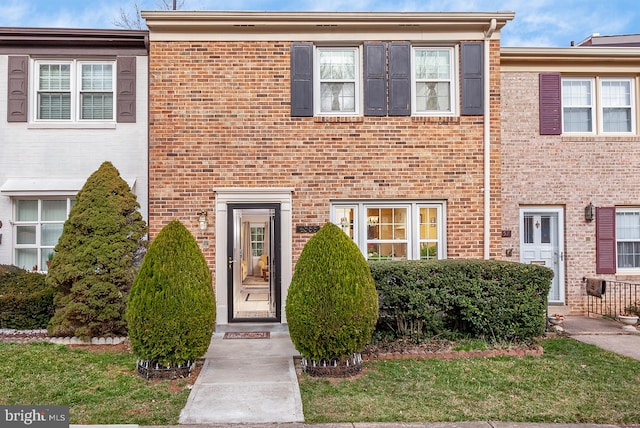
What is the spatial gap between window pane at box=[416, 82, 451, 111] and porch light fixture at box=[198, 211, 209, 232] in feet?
14.5

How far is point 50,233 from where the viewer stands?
30.3 feet

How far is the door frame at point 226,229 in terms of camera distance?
8.57m

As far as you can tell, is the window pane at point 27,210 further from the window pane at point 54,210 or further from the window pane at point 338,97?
the window pane at point 338,97

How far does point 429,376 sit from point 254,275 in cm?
398

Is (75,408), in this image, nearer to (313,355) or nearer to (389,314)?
(313,355)

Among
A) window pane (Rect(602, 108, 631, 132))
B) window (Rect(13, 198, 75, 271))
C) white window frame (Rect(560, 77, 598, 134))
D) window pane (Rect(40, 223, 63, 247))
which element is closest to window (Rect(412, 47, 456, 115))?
white window frame (Rect(560, 77, 598, 134))

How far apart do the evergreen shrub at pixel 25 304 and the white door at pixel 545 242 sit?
A: 913 cm

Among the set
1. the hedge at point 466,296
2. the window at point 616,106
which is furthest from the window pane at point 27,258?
the window at point 616,106

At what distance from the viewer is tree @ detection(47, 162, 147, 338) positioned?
736cm

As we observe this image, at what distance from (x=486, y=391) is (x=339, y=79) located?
5.88 m

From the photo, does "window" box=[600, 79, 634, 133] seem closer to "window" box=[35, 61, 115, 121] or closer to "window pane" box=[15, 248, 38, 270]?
"window" box=[35, 61, 115, 121]

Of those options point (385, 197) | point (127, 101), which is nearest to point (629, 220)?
point (385, 197)

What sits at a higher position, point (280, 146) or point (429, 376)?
point (280, 146)

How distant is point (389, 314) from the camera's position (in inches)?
282
